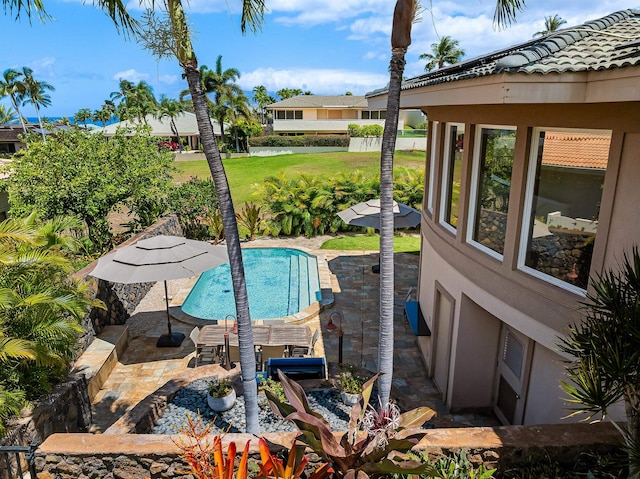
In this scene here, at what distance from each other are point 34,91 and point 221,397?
77.1 metres

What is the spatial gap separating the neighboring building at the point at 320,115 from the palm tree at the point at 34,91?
118 ft

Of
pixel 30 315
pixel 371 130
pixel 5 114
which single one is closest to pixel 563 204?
pixel 30 315

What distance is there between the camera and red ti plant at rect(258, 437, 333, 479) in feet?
15.7

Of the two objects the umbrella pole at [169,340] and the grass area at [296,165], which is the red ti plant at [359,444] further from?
the grass area at [296,165]

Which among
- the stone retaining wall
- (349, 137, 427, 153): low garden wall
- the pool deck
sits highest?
(349, 137, 427, 153): low garden wall

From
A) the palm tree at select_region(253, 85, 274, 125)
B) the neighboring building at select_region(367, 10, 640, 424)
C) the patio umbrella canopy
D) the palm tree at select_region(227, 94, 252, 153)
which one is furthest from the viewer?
the palm tree at select_region(253, 85, 274, 125)

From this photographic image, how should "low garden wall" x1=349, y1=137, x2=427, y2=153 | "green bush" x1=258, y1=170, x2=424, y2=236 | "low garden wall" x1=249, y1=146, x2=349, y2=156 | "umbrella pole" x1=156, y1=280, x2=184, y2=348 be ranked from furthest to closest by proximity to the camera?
"low garden wall" x1=249, y1=146, x2=349, y2=156 < "low garden wall" x1=349, y1=137, x2=427, y2=153 < "green bush" x1=258, y1=170, x2=424, y2=236 < "umbrella pole" x1=156, y1=280, x2=184, y2=348

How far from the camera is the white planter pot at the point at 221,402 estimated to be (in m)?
7.96

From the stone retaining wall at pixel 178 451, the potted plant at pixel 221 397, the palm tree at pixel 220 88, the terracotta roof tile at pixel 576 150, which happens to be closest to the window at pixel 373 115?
the palm tree at pixel 220 88

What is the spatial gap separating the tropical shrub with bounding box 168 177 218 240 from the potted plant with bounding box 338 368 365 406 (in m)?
14.9

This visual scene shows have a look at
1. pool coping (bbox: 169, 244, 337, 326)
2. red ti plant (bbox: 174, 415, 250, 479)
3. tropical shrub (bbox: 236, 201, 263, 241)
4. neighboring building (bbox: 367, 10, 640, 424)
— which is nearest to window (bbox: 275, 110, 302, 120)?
tropical shrub (bbox: 236, 201, 263, 241)

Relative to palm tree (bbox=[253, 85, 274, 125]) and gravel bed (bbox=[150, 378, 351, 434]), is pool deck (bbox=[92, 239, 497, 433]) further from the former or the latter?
palm tree (bbox=[253, 85, 274, 125])

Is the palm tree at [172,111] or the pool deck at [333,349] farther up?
the palm tree at [172,111]

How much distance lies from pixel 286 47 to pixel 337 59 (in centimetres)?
301
